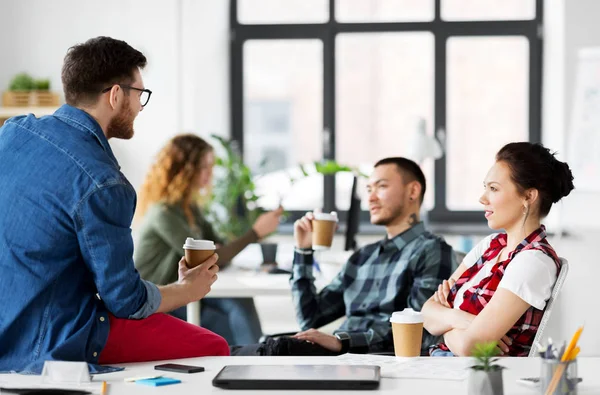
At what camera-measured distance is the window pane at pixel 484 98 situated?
20.3 feet

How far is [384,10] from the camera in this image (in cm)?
624

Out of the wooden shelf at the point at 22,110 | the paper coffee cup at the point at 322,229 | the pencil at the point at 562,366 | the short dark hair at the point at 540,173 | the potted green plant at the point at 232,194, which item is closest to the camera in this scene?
the pencil at the point at 562,366

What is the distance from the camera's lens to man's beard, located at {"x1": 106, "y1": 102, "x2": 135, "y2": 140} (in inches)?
86.4

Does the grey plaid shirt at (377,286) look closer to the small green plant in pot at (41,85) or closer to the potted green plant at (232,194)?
the potted green plant at (232,194)

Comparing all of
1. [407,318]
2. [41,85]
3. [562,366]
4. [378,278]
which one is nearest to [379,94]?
[41,85]

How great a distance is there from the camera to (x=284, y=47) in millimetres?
6371

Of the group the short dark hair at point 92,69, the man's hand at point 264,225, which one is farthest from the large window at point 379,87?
the short dark hair at point 92,69

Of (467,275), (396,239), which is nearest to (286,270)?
(396,239)

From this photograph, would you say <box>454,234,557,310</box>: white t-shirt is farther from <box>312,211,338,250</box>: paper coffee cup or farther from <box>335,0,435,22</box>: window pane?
<box>335,0,435,22</box>: window pane

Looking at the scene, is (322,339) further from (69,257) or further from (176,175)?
(176,175)

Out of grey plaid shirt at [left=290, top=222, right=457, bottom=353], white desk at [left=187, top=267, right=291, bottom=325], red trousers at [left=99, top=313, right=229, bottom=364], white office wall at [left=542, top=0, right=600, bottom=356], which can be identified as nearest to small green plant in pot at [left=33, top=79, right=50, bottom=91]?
white desk at [left=187, top=267, right=291, bottom=325]

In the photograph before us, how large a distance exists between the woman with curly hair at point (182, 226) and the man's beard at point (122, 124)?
73.1 inches

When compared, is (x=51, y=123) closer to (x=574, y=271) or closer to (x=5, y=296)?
(x=5, y=296)

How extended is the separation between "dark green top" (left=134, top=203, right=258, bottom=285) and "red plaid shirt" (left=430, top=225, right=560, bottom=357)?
5.79 feet
